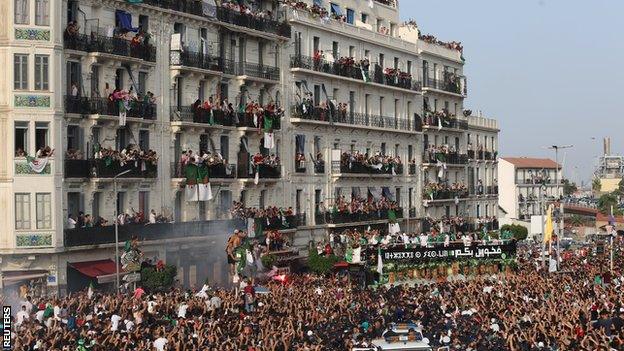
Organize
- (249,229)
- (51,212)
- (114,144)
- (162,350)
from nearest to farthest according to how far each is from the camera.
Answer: (162,350)
(51,212)
(114,144)
(249,229)

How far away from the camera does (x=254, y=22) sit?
201ft

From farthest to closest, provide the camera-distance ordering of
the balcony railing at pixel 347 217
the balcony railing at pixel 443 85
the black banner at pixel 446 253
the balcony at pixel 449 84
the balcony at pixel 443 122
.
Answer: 1. the balcony at pixel 449 84
2. the balcony railing at pixel 443 85
3. the balcony at pixel 443 122
4. the balcony railing at pixel 347 217
5. the black banner at pixel 446 253

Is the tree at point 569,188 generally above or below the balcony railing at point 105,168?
below

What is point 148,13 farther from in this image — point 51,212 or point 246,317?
point 246,317

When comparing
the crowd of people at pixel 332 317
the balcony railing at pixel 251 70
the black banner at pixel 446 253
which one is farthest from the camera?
the balcony railing at pixel 251 70

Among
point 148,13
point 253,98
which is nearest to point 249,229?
point 253,98

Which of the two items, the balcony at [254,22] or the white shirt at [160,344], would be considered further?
the balcony at [254,22]

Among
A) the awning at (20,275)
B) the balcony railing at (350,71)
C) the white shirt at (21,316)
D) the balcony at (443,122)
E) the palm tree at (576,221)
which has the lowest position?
the palm tree at (576,221)

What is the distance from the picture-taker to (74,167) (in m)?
48.3

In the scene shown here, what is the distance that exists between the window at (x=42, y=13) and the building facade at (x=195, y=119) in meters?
0.04

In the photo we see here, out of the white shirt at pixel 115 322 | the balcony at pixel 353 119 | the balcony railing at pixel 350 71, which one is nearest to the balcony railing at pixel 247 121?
the balcony at pixel 353 119

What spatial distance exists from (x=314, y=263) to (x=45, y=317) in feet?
80.1

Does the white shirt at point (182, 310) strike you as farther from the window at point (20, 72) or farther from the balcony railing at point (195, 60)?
the balcony railing at point (195, 60)

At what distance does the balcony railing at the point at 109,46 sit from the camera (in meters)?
48.2
